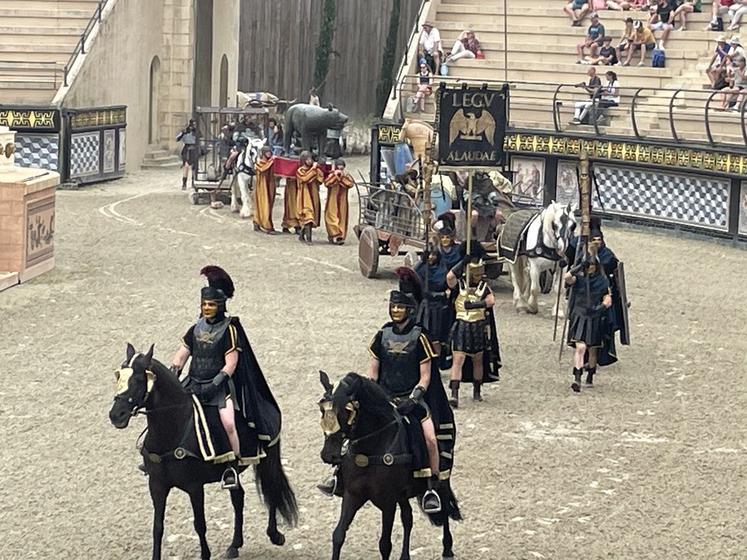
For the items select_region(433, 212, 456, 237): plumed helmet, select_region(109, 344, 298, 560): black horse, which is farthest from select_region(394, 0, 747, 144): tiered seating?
select_region(109, 344, 298, 560): black horse

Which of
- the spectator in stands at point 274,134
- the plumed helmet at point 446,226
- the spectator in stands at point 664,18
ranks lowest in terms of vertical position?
the plumed helmet at point 446,226

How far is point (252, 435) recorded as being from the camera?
1033 centimetres

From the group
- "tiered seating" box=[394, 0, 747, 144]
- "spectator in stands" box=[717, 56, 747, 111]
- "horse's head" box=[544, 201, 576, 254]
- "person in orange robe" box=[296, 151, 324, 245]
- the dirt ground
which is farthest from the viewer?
"tiered seating" box=[394, 0, 747, 144]

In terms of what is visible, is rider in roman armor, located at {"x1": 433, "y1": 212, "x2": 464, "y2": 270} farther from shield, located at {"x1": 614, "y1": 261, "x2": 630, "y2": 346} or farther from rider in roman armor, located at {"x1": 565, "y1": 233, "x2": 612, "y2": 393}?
shield, located at {"x1": 614, "y1": 261, "x2": 630, "y2": 346}

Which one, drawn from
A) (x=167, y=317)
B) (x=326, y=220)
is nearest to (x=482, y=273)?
(x=167, y=317)

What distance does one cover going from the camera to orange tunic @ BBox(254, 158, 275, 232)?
25875mm

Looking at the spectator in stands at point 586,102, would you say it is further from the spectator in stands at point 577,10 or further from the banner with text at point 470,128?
the banner with text at point 470,128

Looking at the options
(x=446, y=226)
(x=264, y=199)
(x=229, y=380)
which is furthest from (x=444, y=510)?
(x=264, y=199)

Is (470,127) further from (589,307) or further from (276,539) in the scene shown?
(276,539)

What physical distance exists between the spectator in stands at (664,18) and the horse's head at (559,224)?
42.0 feet

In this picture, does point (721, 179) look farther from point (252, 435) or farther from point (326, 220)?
point (252, 435)

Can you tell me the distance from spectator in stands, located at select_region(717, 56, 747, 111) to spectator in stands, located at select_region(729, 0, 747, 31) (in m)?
2.41

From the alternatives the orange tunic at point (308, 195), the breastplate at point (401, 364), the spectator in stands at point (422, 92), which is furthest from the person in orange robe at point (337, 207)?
the breastplate at point (401, 364)

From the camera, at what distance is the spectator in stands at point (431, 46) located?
3266cm
